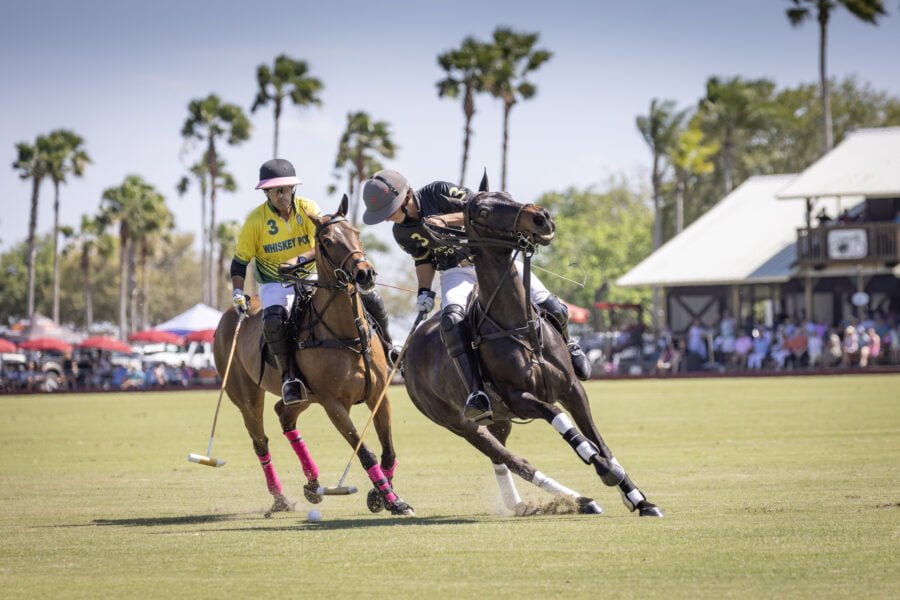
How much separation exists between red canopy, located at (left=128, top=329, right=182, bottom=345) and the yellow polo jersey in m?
39.9

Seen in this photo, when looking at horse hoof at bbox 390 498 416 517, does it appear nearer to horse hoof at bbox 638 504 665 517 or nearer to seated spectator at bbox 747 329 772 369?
horse hoof at bbox 638 504 665 517

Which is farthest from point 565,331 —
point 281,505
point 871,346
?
point 871,346

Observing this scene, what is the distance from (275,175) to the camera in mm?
12727

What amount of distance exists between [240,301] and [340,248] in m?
1.97

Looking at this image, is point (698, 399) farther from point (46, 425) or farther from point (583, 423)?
point (583, 423)

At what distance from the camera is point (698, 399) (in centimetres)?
3050

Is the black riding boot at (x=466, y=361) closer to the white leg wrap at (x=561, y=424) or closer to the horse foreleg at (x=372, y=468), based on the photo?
the white leg wrap at (x=561, y=424)

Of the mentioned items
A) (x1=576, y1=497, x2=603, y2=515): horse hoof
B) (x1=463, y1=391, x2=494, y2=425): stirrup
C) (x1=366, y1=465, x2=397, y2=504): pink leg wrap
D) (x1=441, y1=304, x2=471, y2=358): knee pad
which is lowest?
(x1=576, y1=497, x2=603, y2=515): horse hoof

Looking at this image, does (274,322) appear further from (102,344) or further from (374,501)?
(102,344)

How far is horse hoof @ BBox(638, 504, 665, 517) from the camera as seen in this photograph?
1040 centimetres

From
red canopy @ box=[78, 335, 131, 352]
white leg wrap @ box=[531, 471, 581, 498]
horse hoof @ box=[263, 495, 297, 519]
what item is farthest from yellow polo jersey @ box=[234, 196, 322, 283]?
red canopy @ box=[78, 335, 131, 352]

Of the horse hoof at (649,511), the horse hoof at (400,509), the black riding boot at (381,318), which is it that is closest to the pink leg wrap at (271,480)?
the black riding boot at (381,318)

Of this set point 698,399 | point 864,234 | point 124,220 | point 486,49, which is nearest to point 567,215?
point 124,220

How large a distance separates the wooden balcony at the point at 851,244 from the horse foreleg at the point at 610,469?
40.7 metres
